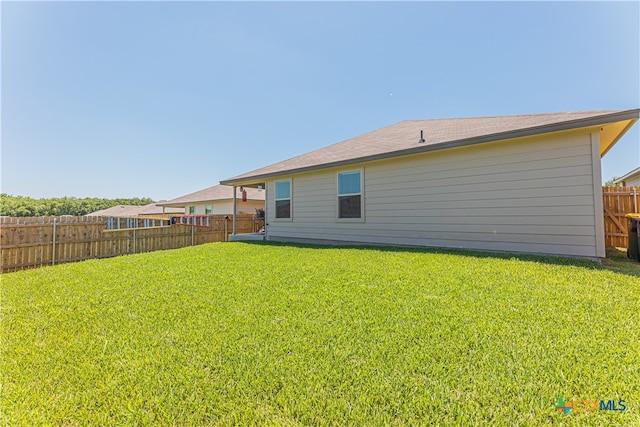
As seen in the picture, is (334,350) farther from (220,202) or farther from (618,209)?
(220,202)

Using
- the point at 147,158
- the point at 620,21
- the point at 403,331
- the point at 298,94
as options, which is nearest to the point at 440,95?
the point at 620,21

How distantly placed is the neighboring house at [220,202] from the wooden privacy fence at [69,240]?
8.75 m

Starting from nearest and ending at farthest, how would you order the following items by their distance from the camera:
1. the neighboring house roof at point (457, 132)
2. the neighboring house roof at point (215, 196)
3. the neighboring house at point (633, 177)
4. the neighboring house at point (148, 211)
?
the neighboring house roof at point (457, 132), the neighboring house at point (633, 177), the neighboring house roof at point (215, 196), the neighboring house at point (148, 211)

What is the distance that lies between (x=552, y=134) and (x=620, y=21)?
497 centimetres

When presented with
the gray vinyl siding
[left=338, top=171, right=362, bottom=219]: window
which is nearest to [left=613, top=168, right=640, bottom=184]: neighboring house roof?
the gray vinyl siding

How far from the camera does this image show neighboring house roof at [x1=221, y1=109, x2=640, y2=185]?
186 inches

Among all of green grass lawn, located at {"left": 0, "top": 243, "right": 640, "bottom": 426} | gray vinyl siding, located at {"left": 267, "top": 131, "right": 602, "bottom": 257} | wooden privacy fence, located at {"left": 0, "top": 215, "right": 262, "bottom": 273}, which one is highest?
gray vinyl siding, located at {"left": 267, "top": 131, "right": 602, "bottom": 257}

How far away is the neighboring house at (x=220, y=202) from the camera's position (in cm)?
1983

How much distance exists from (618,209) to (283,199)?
978 cm

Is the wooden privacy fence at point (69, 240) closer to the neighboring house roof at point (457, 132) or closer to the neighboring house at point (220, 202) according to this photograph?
the neighboring house roof at point (457, 132)

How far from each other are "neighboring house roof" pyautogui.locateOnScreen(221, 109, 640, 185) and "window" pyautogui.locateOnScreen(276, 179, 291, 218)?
2.01ft

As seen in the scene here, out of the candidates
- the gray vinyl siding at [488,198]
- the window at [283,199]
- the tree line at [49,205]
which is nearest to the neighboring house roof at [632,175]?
the gray vinyl siding at [488,198]

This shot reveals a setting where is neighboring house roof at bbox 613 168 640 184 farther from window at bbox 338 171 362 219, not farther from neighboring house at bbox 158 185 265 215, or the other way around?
neighboring house at bbox 158 185 265 215

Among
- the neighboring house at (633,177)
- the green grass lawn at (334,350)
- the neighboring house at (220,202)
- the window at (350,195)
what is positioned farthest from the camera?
the neighboring house at (220,202)
